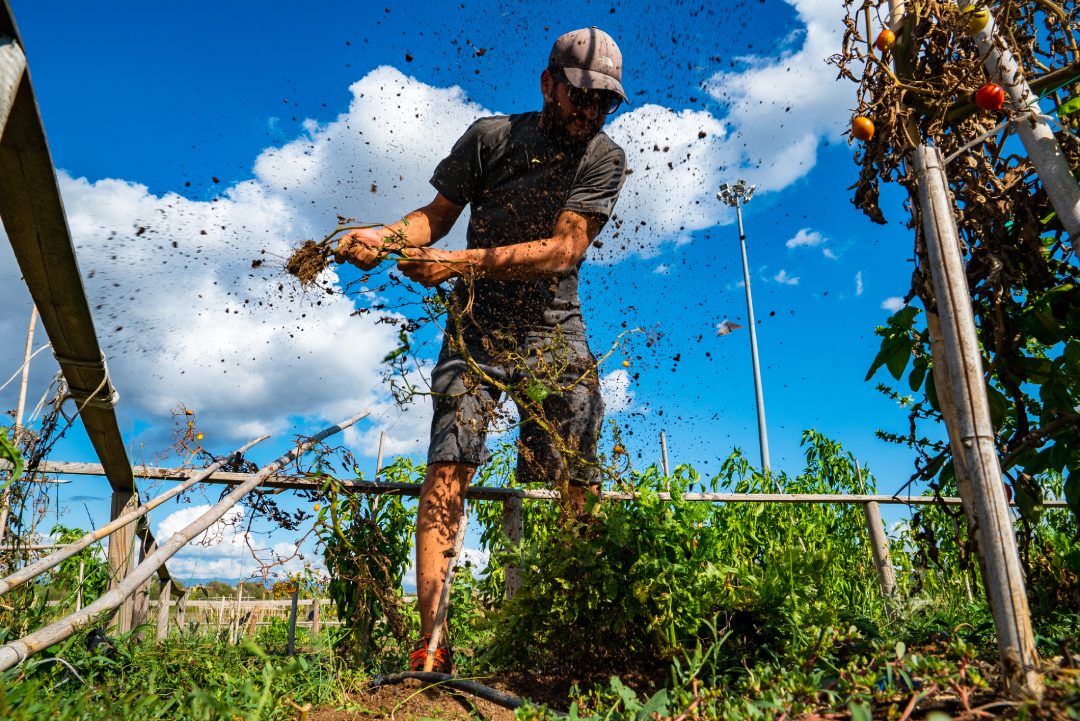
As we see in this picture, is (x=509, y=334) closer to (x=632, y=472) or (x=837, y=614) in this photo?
(x=632, y=472)

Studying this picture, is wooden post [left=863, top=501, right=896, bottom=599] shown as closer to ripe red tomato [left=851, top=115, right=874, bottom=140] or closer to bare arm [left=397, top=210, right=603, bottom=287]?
bare arm [left=397, top=210, right=603, bottom=287]

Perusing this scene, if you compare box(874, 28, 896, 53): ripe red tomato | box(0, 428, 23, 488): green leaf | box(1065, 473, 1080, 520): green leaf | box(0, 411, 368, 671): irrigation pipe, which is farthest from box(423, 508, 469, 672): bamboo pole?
box(1065, 473, 1080, 520): green leaf

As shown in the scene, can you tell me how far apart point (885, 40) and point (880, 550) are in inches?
134

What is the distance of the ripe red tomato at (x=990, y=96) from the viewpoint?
1.68 meters

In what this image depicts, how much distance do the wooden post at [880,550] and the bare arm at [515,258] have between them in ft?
9.38

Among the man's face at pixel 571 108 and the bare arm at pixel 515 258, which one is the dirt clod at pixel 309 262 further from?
the man's face at pixel 571 108

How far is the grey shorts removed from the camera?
2.55m

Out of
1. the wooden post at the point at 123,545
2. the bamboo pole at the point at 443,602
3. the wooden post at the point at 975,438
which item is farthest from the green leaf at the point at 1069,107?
the wooden post at the point at 123,545

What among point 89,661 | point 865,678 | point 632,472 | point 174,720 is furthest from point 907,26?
point 89,661

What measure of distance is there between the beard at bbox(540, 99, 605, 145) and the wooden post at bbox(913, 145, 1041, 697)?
1.62 meters

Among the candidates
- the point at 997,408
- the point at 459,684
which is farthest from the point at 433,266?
the point at 997,408

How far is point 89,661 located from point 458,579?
2781 mm

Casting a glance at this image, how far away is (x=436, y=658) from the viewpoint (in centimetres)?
228

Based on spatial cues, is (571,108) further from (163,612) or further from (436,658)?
(163,612)
